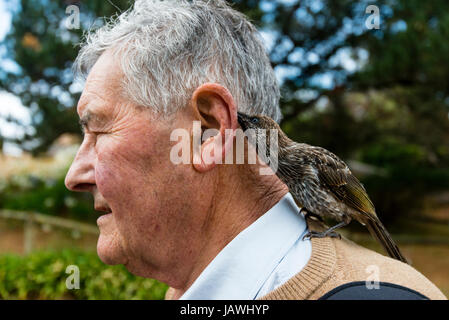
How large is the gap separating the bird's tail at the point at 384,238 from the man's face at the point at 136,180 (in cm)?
71

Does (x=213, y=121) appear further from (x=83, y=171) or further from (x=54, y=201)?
(x=54, y=201)

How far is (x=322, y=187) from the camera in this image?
163cm

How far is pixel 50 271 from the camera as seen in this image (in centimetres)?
Answer: 414

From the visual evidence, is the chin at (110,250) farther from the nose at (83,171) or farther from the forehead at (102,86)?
the forehead at (102,86)

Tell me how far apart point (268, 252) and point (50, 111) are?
5.78 meters

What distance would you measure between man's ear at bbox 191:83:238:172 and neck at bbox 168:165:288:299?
0.09 m

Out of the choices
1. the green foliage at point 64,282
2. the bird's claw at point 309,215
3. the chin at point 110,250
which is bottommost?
the green foliage at point 64,282

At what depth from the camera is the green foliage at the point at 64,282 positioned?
3.84m

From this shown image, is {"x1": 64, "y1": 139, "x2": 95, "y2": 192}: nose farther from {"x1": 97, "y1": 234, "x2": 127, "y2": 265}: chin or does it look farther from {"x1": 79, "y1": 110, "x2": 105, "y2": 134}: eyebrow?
{"x1": 97, "y1": 234, "x2": 127, "y2": 265}: chin

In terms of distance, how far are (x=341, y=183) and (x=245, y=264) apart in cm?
50

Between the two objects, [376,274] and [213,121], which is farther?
[213,121]

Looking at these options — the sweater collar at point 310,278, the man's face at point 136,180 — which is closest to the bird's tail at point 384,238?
the sweater collar at point 310,278

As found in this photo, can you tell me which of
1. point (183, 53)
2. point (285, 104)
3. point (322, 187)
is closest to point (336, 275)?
point (322, 187)

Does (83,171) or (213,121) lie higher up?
(213,121)
